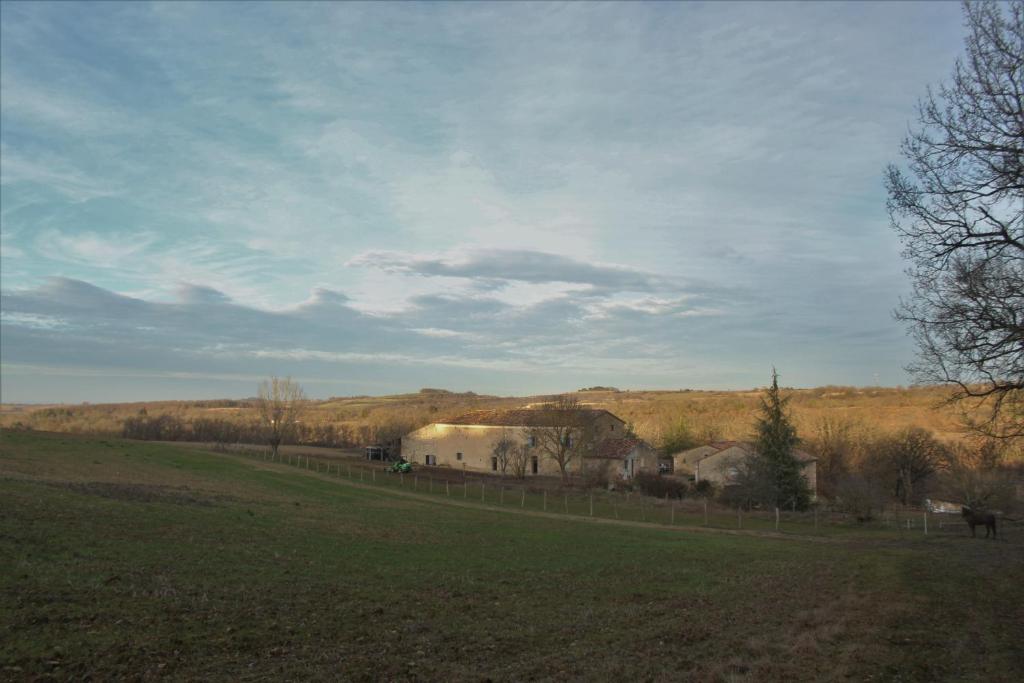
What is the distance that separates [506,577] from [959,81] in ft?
49.5

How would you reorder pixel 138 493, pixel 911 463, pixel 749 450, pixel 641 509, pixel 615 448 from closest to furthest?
pixel 138 493 < pixel 641 509 < pixel 749 450 < pixel 911 463 < pixel 615 448

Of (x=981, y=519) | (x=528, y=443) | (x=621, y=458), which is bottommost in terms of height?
(x=981, y=519)

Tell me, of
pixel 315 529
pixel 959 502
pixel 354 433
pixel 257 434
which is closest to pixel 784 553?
pixel 315 529

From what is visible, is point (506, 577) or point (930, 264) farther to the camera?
point (506, 577)

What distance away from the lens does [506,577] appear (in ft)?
54.0

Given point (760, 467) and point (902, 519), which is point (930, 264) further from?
point (760, 467)

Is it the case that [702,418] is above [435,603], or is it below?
above

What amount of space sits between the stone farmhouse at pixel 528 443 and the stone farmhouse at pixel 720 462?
17.7 feet

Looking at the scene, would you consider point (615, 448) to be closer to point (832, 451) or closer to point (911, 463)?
point (832, 451)

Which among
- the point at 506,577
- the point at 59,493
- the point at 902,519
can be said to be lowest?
the point at 902,519

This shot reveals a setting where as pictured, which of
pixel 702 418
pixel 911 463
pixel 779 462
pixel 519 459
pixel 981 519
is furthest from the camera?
pixel 702 418

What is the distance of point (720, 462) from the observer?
6562 centimetres

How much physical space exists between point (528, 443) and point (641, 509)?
975 inches

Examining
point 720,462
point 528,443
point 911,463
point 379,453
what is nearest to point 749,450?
point 720,462
